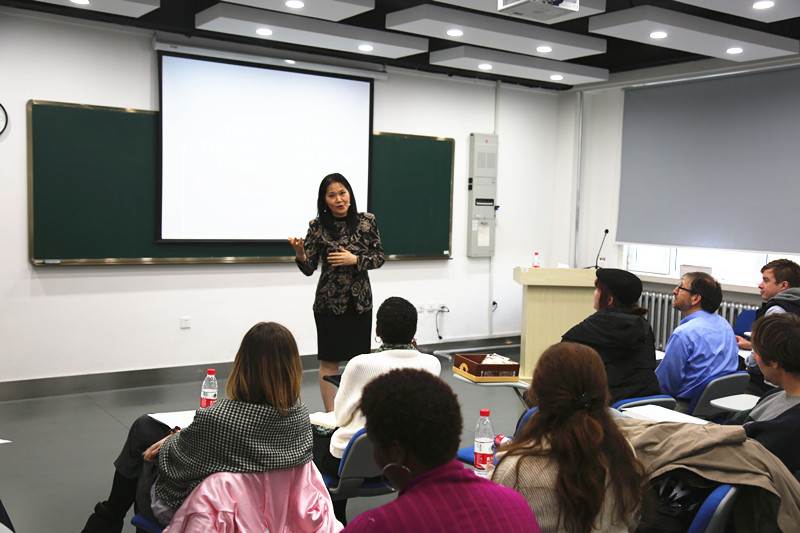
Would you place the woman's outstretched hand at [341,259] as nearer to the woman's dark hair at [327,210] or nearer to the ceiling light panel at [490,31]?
the woman's dark hair at [327,210]

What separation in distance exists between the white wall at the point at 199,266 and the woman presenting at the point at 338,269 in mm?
2028

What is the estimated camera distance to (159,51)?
599 centimetres

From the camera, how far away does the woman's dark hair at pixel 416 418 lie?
1441 millimetres

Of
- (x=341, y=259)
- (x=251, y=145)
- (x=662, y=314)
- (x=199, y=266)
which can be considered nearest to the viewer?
(x=341, y=259)

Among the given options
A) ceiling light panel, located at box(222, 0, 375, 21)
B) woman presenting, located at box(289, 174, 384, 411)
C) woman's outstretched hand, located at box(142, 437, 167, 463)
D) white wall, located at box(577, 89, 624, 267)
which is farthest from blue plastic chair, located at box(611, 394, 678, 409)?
white wall, located at box(577, 89, 624, 267)

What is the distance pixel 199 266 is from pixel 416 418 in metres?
5.28

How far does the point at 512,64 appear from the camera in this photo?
701 cm

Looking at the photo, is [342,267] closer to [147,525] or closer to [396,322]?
[396,322]

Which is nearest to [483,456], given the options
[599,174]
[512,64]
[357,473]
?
[357,473]

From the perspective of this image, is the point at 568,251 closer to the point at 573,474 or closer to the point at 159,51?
the point at 159,51

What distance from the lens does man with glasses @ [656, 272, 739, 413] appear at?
3969 millimetres

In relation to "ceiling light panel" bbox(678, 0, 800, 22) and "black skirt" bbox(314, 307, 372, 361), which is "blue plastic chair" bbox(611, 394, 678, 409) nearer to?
"black skirt" bbox(314, 307, 372, 361)

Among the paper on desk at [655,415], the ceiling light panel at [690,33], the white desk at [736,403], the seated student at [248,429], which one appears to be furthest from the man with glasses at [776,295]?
the seated student at [248,429]

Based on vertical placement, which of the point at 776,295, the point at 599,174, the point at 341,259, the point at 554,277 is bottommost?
the point at 554,277
